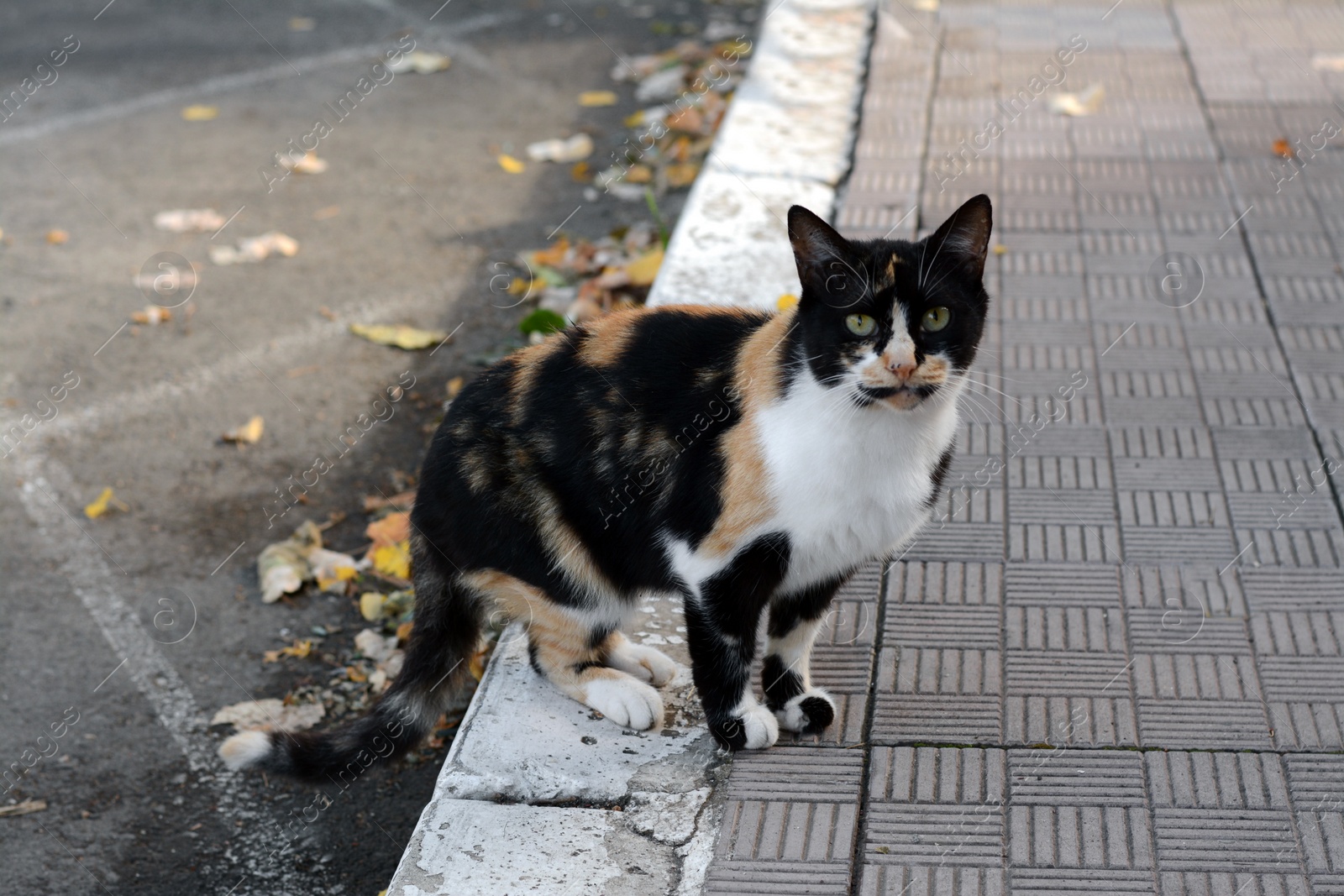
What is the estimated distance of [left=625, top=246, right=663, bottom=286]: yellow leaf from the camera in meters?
5.19

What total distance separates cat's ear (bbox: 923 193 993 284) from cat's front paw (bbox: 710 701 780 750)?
113 cm

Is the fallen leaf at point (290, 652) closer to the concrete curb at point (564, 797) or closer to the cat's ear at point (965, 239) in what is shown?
the concrete curb at point (564, 797)

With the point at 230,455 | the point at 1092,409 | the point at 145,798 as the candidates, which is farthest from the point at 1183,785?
the point at 230,455

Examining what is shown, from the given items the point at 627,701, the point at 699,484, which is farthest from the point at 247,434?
the point at 699,484

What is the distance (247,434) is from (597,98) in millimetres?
3523

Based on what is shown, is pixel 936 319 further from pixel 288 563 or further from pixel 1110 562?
pixel 288 563

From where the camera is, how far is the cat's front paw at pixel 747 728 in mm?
2871

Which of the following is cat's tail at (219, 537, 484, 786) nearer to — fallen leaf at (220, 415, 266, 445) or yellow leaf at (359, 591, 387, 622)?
yellow leaf at (359, 591, 387, 622)

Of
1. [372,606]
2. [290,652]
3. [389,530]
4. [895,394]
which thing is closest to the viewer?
[895,394]

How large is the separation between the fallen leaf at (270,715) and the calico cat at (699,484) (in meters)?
0.65

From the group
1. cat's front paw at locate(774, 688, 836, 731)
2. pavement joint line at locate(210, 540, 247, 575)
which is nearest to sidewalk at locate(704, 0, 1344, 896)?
cat's front paw at locate(774, 688, 836, 731)

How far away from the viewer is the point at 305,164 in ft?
21.8

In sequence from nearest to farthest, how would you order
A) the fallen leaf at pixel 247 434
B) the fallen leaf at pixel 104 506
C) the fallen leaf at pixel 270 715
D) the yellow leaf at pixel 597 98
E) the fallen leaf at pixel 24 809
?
the fallen leaf at pixel 24 809 < the fallen leaf at pixel 270 715 < the fallen leaf at pixel 104 506 < the fallen leaf at pixel 247 434 < the yellow leaf at pixel 597 98

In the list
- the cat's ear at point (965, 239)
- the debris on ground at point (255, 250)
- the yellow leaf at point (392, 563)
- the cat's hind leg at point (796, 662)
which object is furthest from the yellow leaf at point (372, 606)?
the debris on ground at point (255, 250)
